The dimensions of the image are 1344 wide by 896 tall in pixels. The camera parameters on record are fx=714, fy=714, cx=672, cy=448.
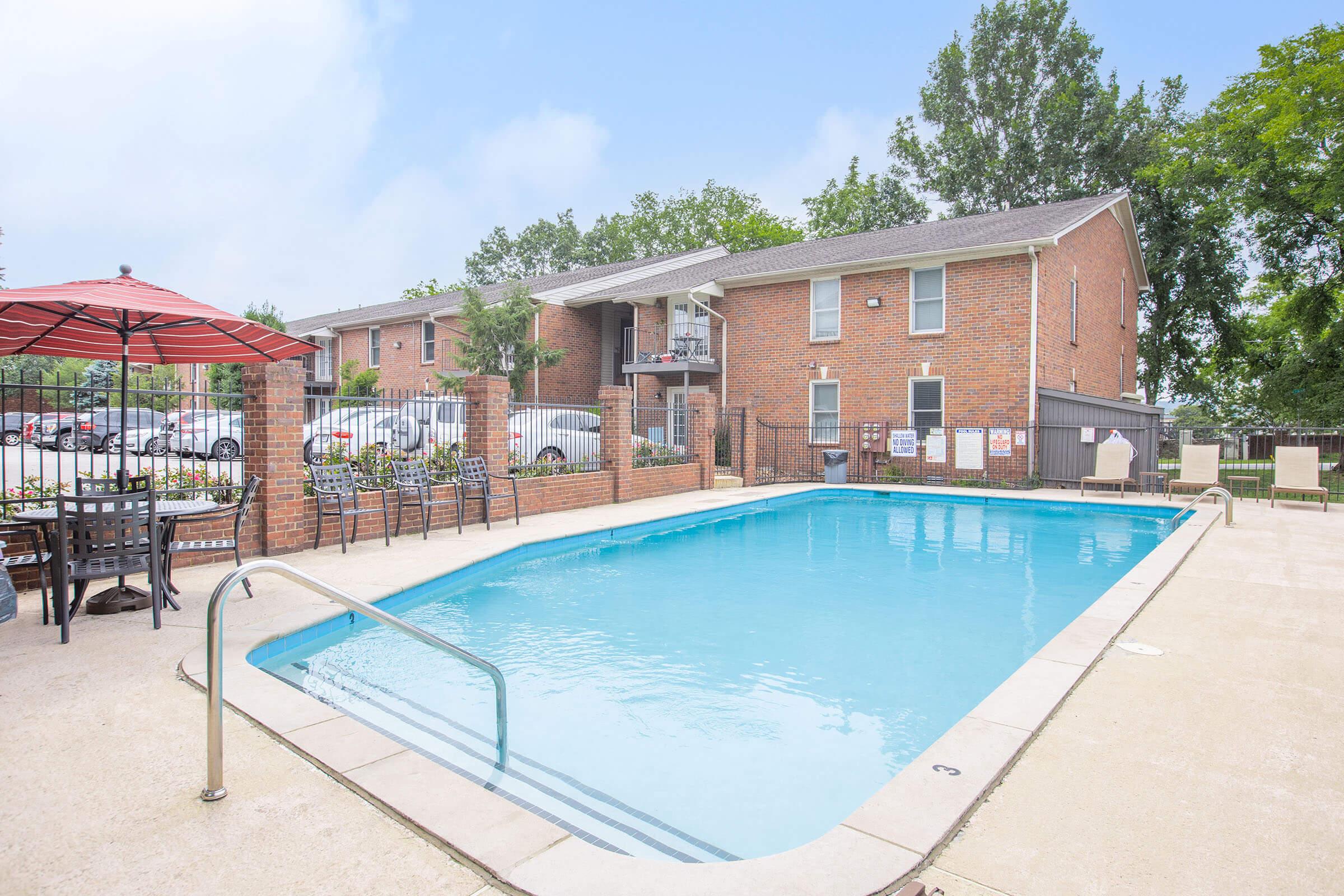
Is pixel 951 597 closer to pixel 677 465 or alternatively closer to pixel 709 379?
pixel 677 465

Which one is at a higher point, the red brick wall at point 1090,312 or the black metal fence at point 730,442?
the red brick wall at point 1090,312

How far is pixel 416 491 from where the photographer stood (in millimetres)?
9164

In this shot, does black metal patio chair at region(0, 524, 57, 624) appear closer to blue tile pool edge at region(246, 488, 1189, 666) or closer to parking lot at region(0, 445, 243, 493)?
blue tile pool edge at region(246, 488, 1189, 666)

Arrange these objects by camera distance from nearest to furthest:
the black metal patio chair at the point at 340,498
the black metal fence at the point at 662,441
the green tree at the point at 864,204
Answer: the black metal patio chair at the point at 340,498
the black metal fence at the point at 662,441
the green tree at the point at 864,204

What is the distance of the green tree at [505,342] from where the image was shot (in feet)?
68.6

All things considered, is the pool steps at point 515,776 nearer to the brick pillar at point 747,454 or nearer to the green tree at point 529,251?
the brick pillar at point 747,454

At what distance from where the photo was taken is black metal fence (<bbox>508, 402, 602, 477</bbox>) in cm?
1223

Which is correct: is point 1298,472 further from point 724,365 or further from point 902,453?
point 724,365

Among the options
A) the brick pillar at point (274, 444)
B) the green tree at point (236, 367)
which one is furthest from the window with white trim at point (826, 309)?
the green tree at point (236, 367)

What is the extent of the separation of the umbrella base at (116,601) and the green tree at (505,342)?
1586cm

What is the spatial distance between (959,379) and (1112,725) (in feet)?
47.1

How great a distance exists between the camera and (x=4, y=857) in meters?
2.30

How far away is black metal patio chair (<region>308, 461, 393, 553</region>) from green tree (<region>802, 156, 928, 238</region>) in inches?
1037

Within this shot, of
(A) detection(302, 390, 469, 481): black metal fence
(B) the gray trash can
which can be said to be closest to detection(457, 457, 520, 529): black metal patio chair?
(A) detection(302, 390, 469, 481): black metal fence
